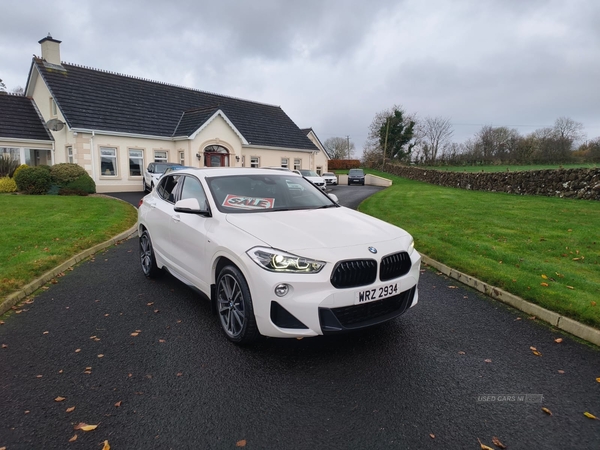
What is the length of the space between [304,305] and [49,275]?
514 centimetres

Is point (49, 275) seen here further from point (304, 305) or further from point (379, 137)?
point (379, 137)

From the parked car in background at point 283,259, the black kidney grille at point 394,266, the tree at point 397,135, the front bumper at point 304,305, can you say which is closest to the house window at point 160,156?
the parked car in background at point 283,259

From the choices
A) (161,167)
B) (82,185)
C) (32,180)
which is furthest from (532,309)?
(161,167)

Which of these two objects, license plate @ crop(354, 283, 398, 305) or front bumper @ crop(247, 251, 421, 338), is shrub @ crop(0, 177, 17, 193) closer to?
front bumper @ crop(247, 251, 421, 338)

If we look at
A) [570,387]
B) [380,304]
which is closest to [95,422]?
[380,304]

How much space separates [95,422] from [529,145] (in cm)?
5207

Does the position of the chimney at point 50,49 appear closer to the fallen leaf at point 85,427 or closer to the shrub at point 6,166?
the shrub at point 6,166

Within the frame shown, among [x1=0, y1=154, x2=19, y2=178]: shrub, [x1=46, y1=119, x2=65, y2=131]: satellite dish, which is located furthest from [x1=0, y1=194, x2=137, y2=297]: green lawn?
[x1=46, y1=119, x2=65, y2=131]: satellite dish

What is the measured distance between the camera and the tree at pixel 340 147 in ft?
258

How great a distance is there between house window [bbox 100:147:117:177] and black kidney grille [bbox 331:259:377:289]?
23073 millimetres

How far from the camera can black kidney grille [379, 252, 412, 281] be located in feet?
11.8

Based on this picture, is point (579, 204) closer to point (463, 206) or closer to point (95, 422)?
point (463, 206)

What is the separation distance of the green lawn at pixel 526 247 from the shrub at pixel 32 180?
15319mm

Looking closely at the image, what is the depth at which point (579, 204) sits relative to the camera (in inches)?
568
